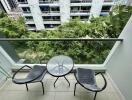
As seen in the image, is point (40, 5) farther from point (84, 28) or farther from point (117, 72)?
point (117, 72)

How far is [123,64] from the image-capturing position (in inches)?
83.5

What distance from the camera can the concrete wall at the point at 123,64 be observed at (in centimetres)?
193

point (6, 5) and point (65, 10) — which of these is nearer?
point (6, 5)

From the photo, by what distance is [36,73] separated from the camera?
7.63ft

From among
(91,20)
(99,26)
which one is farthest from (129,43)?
(91,20)

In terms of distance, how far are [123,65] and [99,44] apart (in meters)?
0.84

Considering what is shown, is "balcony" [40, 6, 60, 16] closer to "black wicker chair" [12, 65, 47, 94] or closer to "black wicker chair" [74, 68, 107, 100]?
"black wicker chair" [12, 65, 47, 94]

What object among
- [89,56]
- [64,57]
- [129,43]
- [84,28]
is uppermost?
[129,43]

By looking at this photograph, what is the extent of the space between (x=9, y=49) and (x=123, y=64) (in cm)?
237

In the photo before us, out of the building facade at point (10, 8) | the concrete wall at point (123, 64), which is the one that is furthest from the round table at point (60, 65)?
the building facade at point (10, 8)

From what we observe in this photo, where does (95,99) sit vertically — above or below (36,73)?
below

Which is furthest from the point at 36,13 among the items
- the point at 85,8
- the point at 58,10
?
the point at 85,8

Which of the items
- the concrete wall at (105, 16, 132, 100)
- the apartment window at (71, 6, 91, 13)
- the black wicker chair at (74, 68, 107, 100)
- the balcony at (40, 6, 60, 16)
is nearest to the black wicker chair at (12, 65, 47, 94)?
the black wicker chair at (74, 68, 107, 100)

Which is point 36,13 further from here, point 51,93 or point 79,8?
point 51,93
